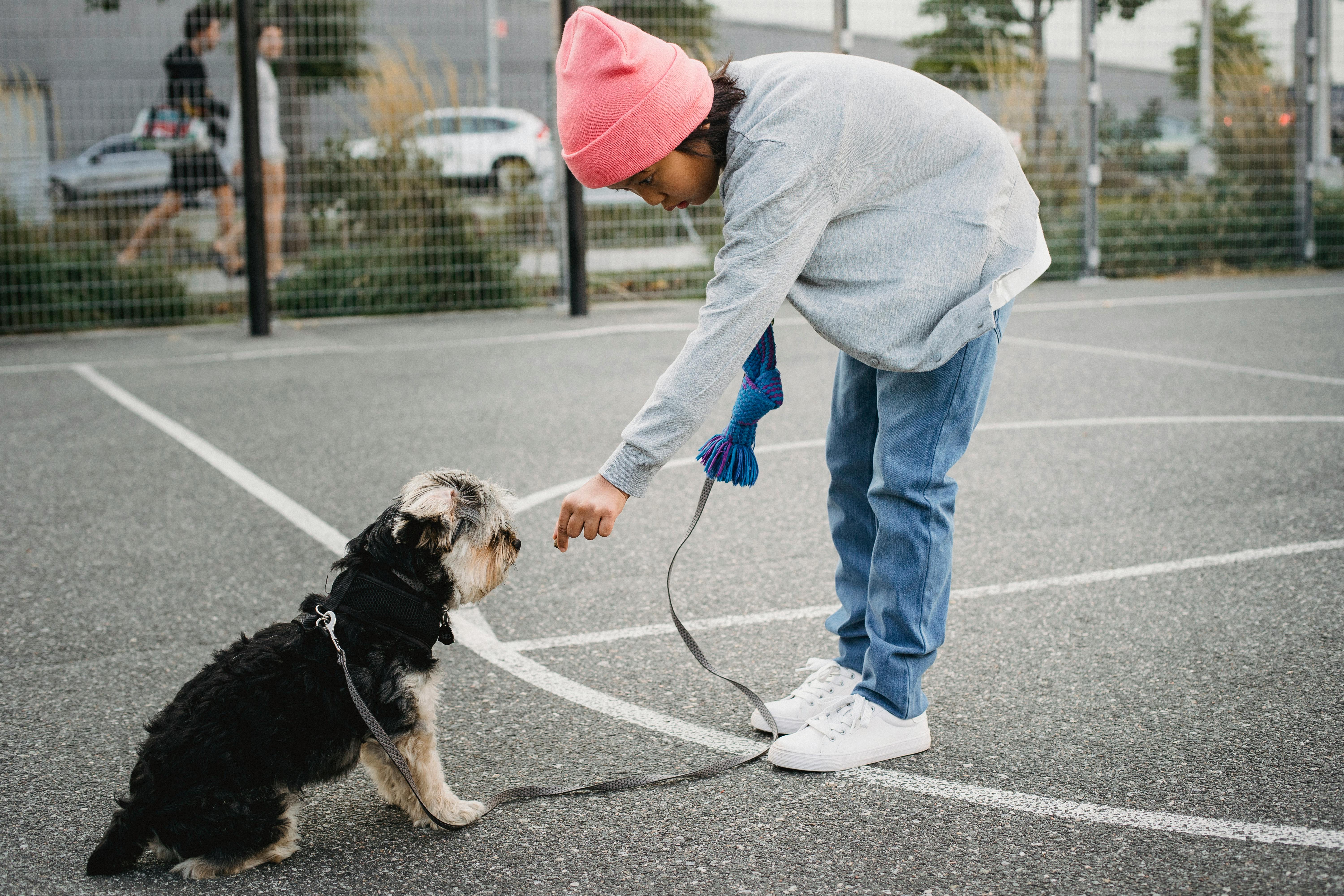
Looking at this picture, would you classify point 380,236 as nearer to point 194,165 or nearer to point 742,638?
point 194,165

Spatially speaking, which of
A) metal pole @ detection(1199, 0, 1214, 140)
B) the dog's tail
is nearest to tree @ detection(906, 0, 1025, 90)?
metal pole @ detection(1199, 0, 1214, 140)

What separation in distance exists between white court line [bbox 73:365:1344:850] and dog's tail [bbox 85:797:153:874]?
127cm

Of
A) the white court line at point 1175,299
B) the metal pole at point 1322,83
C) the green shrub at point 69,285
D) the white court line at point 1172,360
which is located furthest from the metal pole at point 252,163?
the metal pole at point 1322,83

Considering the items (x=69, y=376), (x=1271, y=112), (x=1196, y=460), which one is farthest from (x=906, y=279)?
(x=1271, y=112)

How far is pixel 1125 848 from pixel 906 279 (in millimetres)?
1371

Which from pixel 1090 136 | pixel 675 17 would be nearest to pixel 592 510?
pixel 675 17

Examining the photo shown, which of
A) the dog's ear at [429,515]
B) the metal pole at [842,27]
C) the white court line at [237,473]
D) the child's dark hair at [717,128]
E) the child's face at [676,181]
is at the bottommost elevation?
the white court line at [237,473]

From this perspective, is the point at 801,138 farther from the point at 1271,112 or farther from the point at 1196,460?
the point at 1271,112

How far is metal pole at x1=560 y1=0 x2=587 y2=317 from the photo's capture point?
463 inches

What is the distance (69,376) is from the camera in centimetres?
905

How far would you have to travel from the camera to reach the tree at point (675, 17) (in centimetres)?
1329

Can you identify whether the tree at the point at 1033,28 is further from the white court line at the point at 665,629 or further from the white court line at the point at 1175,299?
the white court line at the point at 665,629

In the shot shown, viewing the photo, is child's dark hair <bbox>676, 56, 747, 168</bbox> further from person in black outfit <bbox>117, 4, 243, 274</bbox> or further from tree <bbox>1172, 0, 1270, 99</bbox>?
tree <bbox>1172, 0, 1270, 99</bbox>

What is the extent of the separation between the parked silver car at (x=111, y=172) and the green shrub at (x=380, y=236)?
149 centimetres
